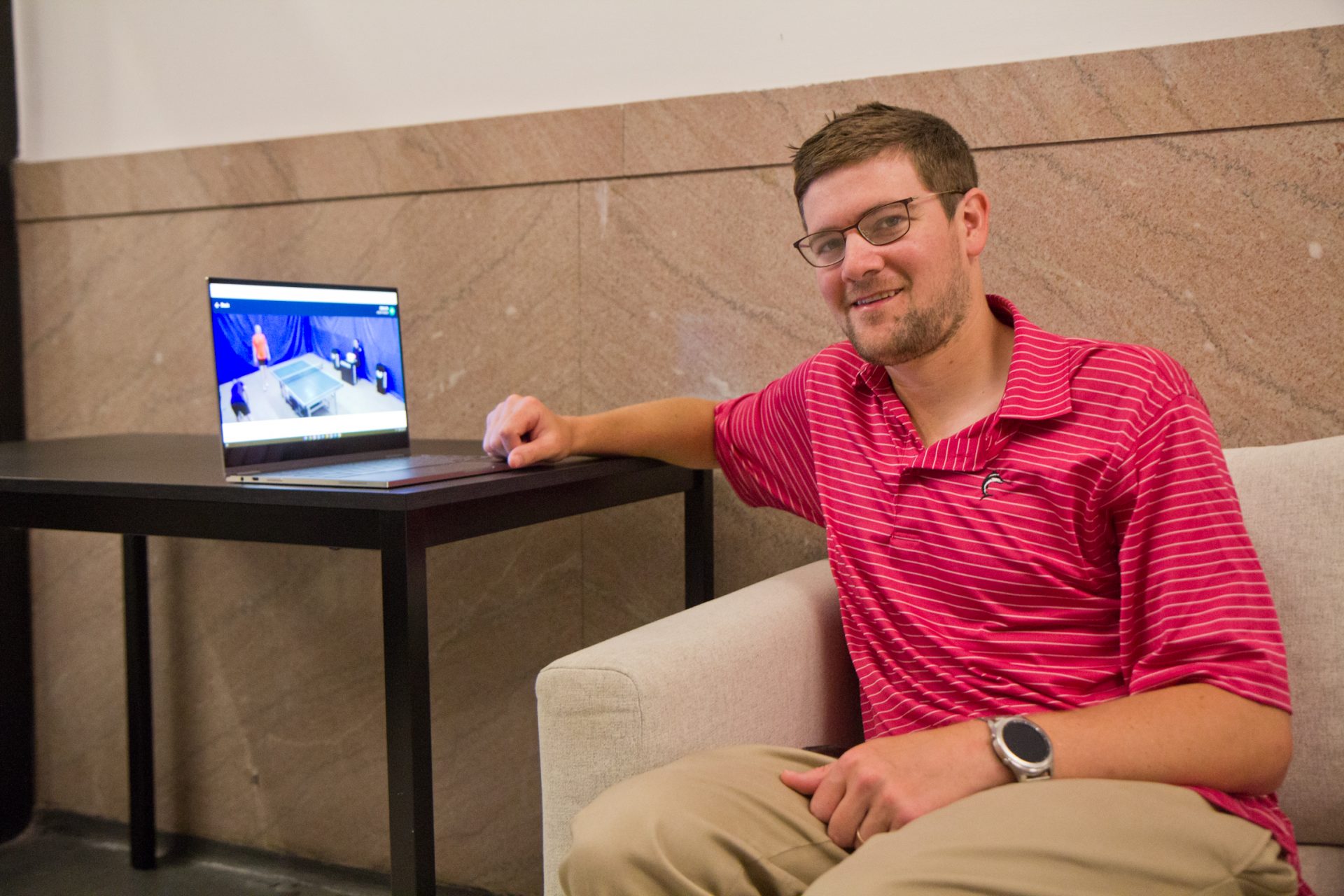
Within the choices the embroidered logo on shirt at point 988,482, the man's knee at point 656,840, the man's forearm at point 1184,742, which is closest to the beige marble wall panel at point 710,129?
the embroidered logo on shirt at point 988,482

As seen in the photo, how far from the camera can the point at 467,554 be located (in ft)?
7.34

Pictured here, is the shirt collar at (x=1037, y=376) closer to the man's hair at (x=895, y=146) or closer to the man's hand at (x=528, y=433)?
the man's hair at (x=895, y=146)

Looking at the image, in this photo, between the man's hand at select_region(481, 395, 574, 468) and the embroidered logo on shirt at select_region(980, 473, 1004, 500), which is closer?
the embroidered logo on shirt at select_region(980, 473, 1004, 500)

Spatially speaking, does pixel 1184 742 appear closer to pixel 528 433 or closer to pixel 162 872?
pixel 528 433

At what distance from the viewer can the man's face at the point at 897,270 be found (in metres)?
1.34

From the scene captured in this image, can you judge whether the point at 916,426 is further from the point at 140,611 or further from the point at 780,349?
the point at 140,611

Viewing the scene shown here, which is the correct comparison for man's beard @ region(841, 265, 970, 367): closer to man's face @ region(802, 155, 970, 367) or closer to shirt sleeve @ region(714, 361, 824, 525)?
man's face @ region(802, 155, 970, 367)

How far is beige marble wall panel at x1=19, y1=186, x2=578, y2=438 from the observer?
84.5 inches

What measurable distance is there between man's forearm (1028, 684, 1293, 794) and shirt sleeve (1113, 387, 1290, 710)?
2 cm

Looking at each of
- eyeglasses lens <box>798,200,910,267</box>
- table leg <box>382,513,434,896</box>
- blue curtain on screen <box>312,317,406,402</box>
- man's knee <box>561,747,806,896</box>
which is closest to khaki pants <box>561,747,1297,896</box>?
man's knee <box>561,747,806,896</box>

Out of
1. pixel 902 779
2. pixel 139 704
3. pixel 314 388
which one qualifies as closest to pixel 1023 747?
pixel 902 779

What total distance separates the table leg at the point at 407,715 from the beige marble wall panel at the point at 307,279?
92 cm

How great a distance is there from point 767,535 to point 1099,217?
750 millimetres

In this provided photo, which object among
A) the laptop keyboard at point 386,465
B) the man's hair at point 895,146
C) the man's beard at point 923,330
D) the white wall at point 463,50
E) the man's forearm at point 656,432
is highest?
the white wall at point 463,50
